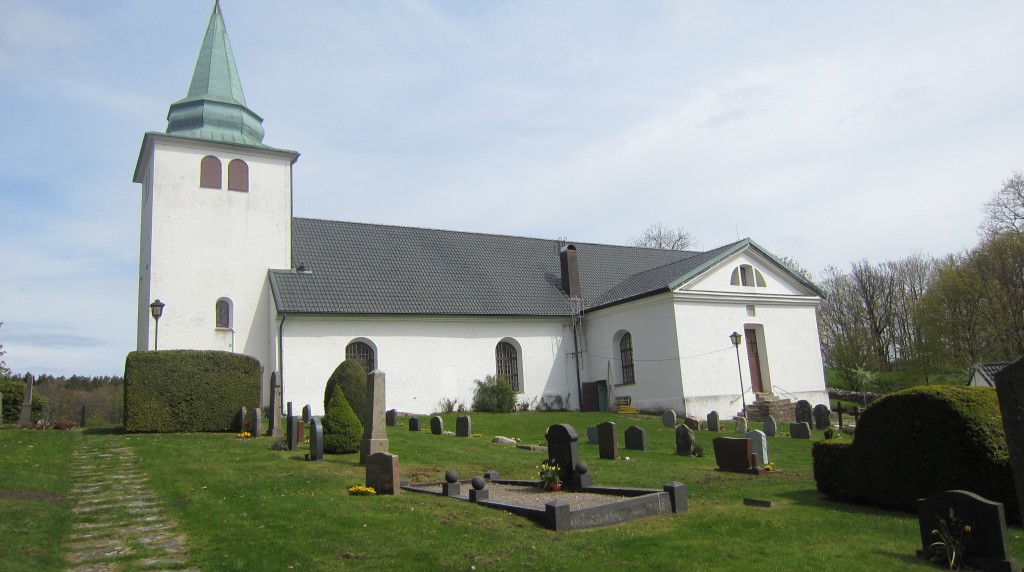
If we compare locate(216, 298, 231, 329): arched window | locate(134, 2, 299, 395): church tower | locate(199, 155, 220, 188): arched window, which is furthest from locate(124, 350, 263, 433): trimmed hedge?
locate(199, 155, 220, 188): arched window

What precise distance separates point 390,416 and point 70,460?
9050mm

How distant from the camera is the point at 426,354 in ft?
85.7

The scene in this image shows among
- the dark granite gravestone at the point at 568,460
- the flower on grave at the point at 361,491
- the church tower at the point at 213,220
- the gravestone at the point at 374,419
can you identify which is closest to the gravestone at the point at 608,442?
the dark granite gravestone at the point at 568,460

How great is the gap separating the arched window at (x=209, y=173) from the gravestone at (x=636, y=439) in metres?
16.9

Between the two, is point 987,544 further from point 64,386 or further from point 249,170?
point 64,386

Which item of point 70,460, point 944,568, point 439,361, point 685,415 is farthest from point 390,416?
point 944,568

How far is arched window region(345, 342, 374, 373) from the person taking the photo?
987 inches

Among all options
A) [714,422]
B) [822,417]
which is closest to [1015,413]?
[714,422]

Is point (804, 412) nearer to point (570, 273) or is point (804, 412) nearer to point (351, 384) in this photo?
point (570, 273)

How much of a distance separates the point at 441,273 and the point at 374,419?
1575cm

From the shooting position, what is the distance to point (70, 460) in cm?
1391

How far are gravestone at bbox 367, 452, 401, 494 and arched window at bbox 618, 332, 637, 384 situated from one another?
59.6ft

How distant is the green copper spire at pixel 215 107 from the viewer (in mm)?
25625

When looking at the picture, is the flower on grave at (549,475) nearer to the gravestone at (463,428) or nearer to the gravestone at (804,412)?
the gravestone at (463,428)
